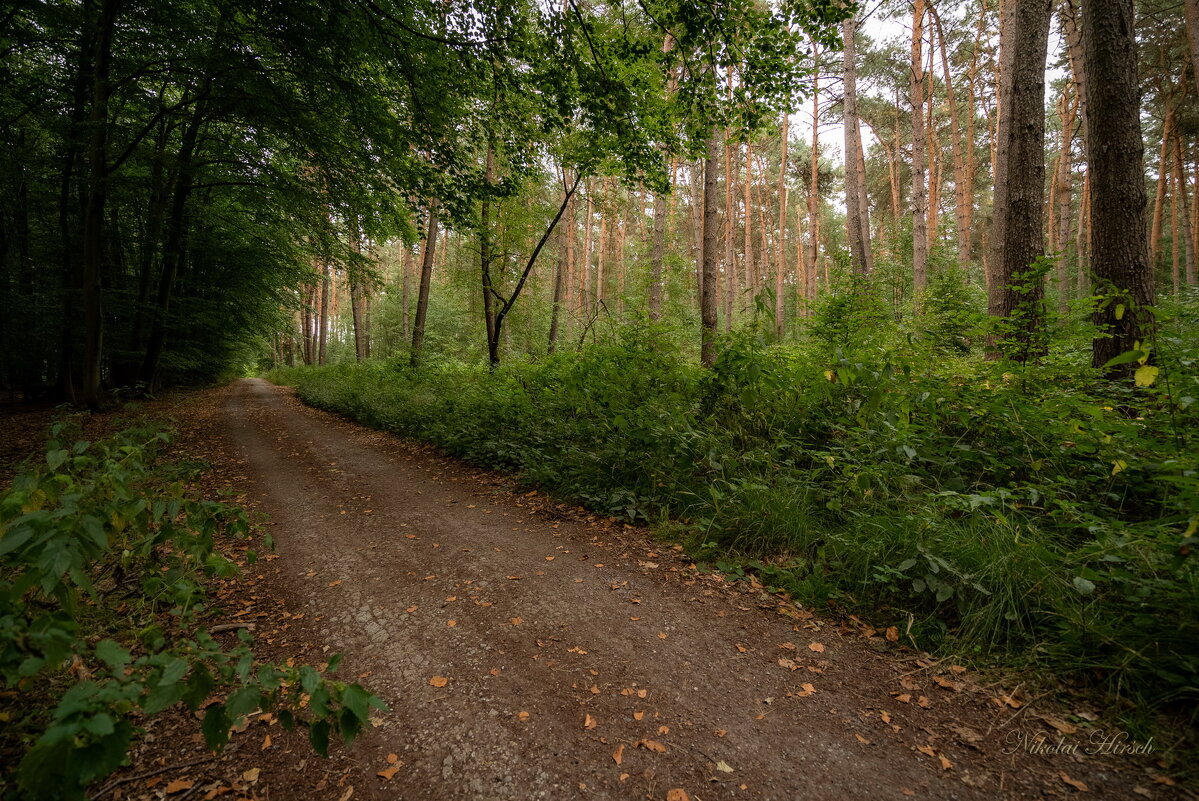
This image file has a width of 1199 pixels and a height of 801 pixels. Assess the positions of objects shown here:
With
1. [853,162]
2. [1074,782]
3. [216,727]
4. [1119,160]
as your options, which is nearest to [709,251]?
[853,162]

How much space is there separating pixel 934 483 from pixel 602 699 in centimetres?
328

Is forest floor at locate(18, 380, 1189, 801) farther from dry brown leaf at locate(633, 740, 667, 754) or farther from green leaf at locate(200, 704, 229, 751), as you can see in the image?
green leaf at locate(200, 704, 229, 751)

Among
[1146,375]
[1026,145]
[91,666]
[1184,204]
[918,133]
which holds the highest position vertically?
[918,133]

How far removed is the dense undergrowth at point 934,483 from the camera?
2.31 meters

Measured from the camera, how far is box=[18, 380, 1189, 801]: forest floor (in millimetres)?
1833

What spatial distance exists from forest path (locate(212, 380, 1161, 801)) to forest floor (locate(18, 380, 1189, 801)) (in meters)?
0.01

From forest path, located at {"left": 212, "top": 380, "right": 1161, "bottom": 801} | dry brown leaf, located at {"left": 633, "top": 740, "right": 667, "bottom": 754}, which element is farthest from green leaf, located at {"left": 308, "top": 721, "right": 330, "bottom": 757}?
dry brown leaf, located at {"left": 633, "top": 740, "right": 667, "bottom": 754}

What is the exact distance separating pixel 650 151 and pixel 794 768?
7.24 metres

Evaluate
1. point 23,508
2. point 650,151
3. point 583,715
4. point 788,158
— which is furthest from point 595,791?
point 788,158

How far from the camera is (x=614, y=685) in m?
2.38

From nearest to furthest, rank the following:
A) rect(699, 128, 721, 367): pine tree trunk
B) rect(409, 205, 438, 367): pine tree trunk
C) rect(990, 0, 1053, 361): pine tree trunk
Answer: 1. rect(990, 0, 1053, 361): pine tree trunk
2. rect(699, 128, 721, 367): pine tree trunk
3. rect(409, 205, 438, 367): pine tree trunk

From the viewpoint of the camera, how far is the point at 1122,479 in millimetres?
3115

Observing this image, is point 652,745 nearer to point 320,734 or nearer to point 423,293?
point 320,734

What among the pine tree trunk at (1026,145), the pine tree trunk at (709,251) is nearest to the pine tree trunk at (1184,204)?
the pine tree trunk at (1026,145)
